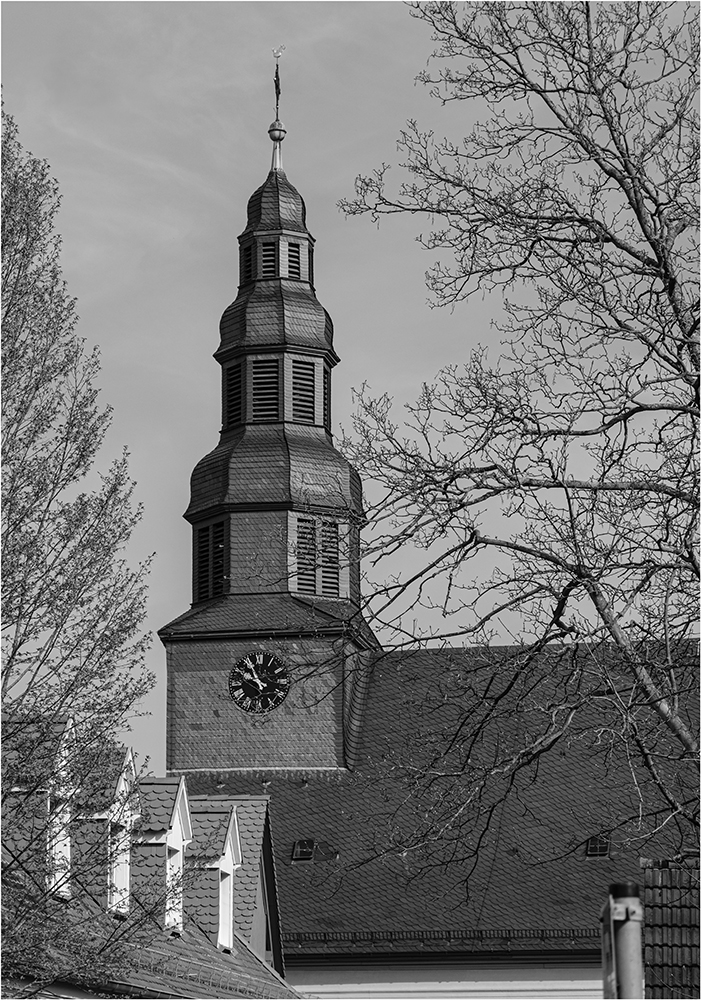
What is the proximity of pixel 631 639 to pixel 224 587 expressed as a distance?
107 feet

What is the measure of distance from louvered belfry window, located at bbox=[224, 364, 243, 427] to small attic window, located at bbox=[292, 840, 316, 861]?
10293 millimetres

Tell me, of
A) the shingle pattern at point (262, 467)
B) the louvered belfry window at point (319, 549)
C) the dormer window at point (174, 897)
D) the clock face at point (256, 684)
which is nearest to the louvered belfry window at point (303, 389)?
the shingle pattern at point (262, 467)

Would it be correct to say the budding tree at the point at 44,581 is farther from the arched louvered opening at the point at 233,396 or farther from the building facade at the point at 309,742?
the arched louvered opening at the point at 233,396

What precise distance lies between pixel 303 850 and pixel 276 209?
1619cm

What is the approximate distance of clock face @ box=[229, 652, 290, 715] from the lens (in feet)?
138

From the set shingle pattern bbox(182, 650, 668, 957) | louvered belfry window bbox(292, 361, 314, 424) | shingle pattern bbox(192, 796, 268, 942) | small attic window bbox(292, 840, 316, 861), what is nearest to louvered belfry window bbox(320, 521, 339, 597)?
shingle pattern bbox(192, 796, 268, 942)

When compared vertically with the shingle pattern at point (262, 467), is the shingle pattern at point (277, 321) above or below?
above

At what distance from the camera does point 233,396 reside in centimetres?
4516

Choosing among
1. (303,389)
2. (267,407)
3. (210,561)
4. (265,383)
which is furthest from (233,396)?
(210,561)

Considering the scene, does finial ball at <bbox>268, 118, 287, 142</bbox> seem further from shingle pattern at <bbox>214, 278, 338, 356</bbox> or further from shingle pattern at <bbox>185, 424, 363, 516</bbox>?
shingle pattern at <bbox>185, 424, 363, 516</bbox>

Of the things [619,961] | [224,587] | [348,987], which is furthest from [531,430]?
[224,587]

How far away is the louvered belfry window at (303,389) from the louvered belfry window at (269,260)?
117 inches

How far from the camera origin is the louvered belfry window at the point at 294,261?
46.4 metres

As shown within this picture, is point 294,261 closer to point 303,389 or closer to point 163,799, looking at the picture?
point 303,389
